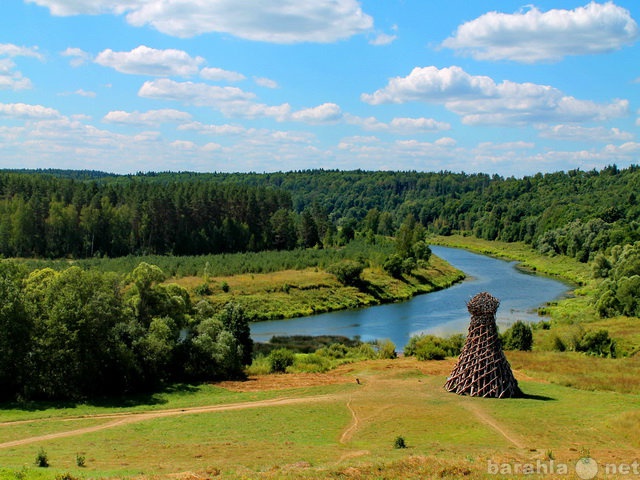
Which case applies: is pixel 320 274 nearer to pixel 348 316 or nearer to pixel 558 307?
pixel 348 316

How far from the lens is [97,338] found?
38.8 metres

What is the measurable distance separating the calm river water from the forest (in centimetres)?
868

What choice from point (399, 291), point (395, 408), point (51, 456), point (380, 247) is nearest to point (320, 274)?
point (399, 291)

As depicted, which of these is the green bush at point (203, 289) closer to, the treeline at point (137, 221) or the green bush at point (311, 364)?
the treeline at point (137, 221)

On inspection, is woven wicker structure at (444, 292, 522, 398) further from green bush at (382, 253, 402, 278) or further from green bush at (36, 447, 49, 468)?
green bush at (382, 253, 402, 278)

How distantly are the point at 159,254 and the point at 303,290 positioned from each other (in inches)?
1443

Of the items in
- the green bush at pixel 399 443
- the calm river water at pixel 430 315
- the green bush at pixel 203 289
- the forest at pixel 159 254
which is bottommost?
the calm river water at pixel 430 315

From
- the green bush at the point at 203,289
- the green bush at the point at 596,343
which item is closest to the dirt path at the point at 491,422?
the green bush at the point at 596,343

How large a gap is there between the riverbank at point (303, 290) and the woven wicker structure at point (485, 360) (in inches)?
1682

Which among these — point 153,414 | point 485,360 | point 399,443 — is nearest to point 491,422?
point 485,360

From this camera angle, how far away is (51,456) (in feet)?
81.3

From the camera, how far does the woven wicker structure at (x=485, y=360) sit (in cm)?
3512

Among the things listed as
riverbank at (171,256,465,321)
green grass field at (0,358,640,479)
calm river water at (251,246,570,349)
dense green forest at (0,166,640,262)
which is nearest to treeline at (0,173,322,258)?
dense green forest at (0,166,640,262)

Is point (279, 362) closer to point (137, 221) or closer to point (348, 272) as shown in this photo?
point (348, 272)
